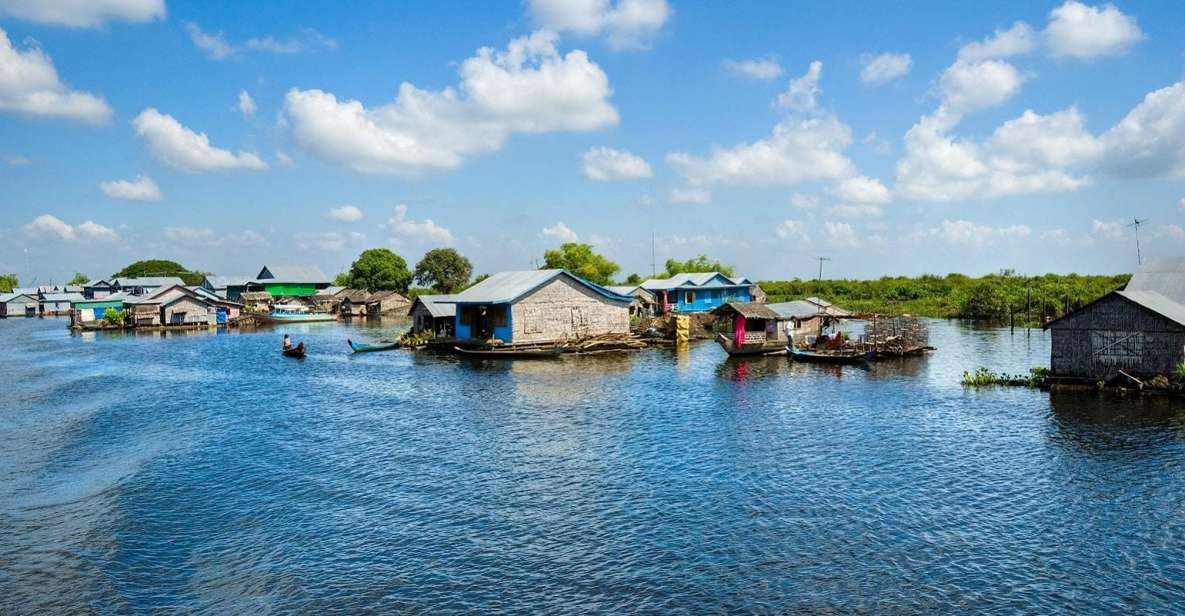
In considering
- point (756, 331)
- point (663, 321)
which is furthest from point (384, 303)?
point (756, 331)

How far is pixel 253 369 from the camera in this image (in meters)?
43.3

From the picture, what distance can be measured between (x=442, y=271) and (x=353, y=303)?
977 inches

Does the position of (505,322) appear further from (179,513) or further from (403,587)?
Result: (403,587)

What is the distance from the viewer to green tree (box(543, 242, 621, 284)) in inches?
3967

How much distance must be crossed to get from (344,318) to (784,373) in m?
68.7

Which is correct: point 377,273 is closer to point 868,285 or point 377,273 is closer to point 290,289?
point 290,289

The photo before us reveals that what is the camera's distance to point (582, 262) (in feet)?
334

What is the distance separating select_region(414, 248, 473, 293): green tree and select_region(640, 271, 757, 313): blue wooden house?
52120mm

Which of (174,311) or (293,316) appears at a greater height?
(174,311)

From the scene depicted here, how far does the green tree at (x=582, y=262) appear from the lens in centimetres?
10075

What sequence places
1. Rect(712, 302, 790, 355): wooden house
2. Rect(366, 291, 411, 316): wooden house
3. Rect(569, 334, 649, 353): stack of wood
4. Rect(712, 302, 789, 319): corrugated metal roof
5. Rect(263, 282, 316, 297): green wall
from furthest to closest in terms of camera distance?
Rect(263, 282, 316, 297): green wall → Rect(366, 291, 411, 316): wooden house → Rect(569, 334, 649, 353): stack of wood → Rect(712, 302, 789, 319): corrugated metal roof → Rect(712, 302, 790, 355): wooden house

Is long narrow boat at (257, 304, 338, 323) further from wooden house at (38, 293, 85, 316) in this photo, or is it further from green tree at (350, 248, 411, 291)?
wooden house at (38, 293, 85, 316)

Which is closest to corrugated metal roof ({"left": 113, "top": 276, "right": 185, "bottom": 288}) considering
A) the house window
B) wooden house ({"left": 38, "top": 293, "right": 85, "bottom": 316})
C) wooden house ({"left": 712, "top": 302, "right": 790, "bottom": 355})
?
wooden house ({"left": 38, "top": 293, "right": 85, "bottom": 316})

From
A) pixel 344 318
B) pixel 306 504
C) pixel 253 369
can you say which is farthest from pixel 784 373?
pixel 344 318
